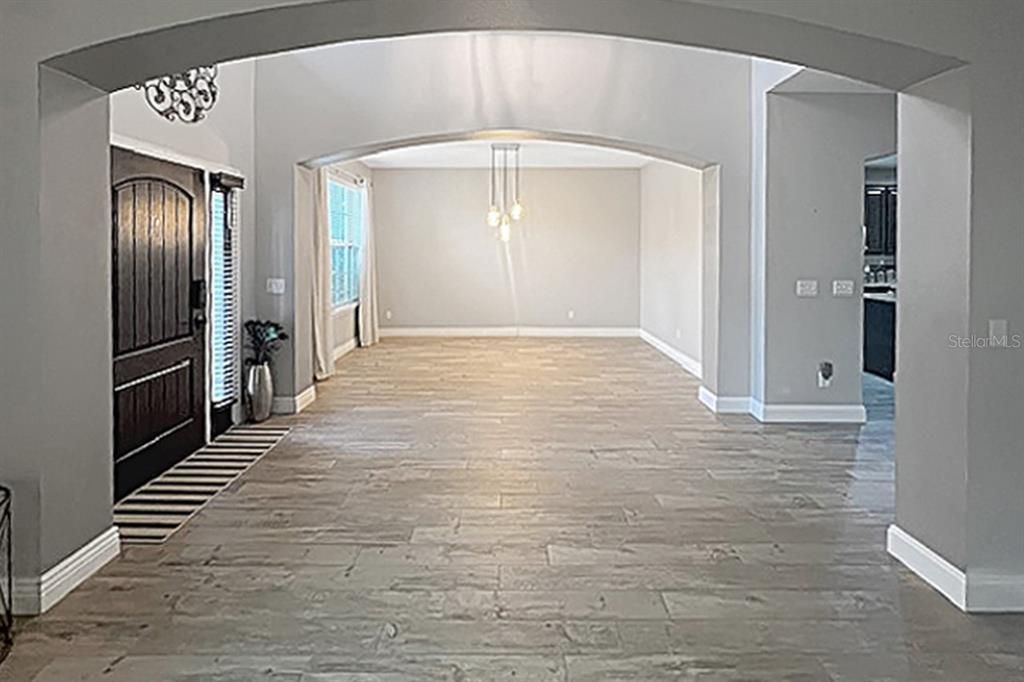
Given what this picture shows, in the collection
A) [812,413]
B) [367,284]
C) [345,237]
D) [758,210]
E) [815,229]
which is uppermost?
[345,237]

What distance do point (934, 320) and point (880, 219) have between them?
10.5 metres

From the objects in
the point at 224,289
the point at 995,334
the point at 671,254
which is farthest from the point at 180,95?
the point at 671,254

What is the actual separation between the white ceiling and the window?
64 centimetres

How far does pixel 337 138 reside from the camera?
9.29 meters

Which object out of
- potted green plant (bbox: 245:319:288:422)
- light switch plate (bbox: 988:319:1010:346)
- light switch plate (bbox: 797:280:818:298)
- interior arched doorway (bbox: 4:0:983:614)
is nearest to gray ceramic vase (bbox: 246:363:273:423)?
potted green plant (bbox: 245:319:288:422)

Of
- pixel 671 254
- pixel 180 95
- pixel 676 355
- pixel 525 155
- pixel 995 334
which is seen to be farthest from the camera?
pixel 525 155

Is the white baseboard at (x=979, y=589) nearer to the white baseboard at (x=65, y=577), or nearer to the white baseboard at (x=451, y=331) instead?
the white baseboard at (x=65, y=577)

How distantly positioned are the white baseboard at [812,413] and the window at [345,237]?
7.02 m

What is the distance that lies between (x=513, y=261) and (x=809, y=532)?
1278cm

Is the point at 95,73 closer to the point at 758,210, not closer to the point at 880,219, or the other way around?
the point at 758,210

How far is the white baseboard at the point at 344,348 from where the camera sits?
14.3 m

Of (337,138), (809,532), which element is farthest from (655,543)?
(337,138)

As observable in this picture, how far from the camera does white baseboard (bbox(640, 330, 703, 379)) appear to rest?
1270cm

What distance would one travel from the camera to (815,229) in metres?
8.85
